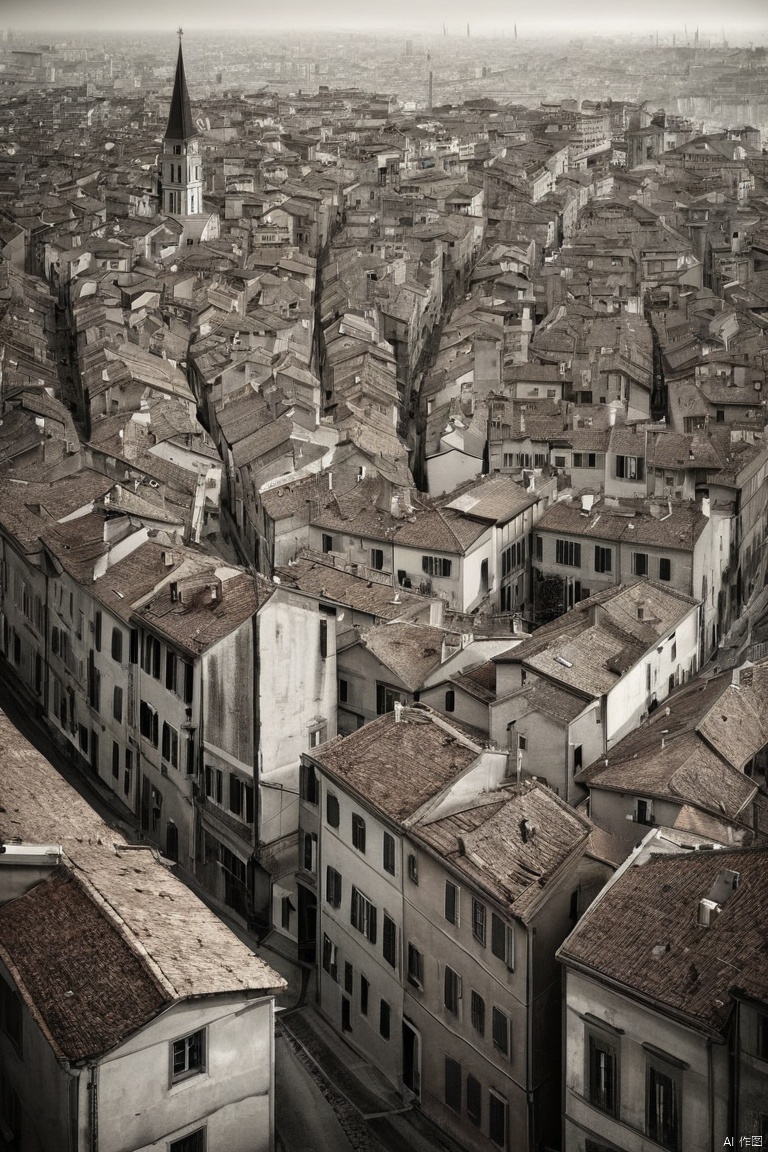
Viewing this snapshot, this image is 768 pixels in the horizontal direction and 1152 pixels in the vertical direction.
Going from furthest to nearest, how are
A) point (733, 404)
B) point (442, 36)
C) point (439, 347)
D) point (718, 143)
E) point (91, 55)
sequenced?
point (442, 36)
point (91, 55)
point (718, 143)
point (439, 347)
point (733, 404)

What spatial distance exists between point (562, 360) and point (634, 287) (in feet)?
48.5

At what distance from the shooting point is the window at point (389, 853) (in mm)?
17812

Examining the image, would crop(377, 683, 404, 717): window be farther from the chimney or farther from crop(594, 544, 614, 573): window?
crop(594, 544, 614, 573): window

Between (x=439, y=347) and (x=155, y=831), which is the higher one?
(x=439, y=347)

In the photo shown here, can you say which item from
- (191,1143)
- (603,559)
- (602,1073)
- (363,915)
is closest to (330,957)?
(363,915)

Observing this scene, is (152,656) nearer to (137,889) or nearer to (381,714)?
(381,714)

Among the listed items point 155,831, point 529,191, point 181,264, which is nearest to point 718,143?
point 529,191

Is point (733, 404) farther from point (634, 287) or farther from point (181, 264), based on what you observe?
point (181, 264)

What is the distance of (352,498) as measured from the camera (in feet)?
105

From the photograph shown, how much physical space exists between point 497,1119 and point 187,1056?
3837 millimetres

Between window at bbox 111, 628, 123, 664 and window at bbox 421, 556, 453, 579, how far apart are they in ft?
24.5

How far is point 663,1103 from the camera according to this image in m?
14.3

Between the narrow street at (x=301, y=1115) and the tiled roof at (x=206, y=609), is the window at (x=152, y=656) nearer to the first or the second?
the tiled roof at (x=206, y=609)

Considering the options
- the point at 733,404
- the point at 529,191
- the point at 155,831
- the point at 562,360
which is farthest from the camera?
the point at 529,191
